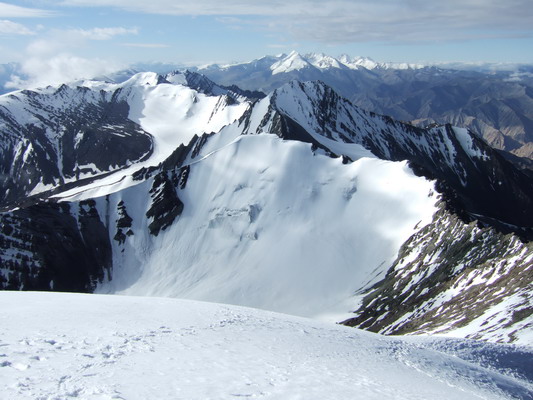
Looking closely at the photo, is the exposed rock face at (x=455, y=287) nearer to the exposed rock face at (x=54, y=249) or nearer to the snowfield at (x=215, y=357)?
the snowfield at (x=215, y=357)

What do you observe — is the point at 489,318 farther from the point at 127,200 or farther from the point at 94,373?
the point at 127,200

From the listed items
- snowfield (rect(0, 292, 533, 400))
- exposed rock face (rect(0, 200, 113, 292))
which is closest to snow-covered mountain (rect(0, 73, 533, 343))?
exposed rock face (rect(0, 200, 113, 292))

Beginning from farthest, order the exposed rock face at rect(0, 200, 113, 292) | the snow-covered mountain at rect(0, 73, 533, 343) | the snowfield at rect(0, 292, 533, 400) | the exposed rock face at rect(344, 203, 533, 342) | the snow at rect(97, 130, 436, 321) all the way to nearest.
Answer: the exposed rock face at rect(0, 200, 113, 292)
the snow at rect(97, 130, 436, 321)
the snow-covered mountain at rect(0, 73, 533, 343)
the exposed rock face at rect(344, 203, 533, 342)
the snowfield at rect(0, 292, 533, 400)

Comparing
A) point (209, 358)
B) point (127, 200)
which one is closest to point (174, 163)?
point (127, 200)

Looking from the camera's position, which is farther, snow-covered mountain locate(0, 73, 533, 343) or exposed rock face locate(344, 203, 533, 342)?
snow-covered mountain locate(0, 73, 533, 343)

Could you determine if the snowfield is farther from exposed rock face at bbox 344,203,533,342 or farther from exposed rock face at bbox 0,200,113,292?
exposed rock face at bbox 0,200,113,292
